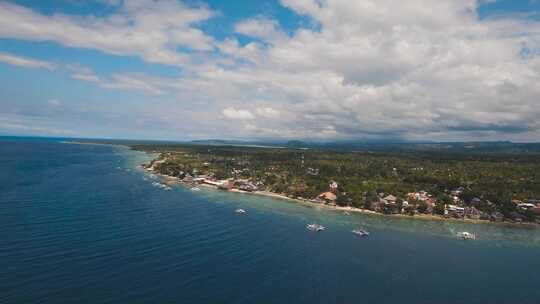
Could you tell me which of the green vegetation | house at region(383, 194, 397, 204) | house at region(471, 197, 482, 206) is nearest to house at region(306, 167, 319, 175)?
the green vegetation

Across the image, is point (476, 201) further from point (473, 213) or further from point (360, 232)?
point (360, 232)

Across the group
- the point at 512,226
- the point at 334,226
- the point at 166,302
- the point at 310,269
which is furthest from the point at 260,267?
the point at 512,226

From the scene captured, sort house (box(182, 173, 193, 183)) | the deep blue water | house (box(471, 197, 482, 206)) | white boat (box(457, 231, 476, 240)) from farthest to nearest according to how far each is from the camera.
→ house (box(182, 173, 193, 183)) → house (box(471, 197, 482, 206)) → white boat (box(457, 231, 476, 240)) → the deep blue water

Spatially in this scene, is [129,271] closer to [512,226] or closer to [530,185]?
[512,226]

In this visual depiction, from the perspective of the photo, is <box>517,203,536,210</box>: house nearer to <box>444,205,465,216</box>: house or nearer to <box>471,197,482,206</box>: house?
<box>471,197,482,206</box>: house

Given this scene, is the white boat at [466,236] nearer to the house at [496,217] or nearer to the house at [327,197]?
the house at [496,217]

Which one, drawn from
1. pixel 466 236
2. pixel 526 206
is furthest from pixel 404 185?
pixel 466 236

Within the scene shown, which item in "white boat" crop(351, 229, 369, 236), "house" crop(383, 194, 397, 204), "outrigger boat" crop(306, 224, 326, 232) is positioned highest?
"house" crop(383, 194, 397, 204)

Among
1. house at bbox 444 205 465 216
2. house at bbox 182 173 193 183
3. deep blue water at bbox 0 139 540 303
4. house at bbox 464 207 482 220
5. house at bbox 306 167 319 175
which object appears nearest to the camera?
deep blue water at bbox 0 139 540 303
